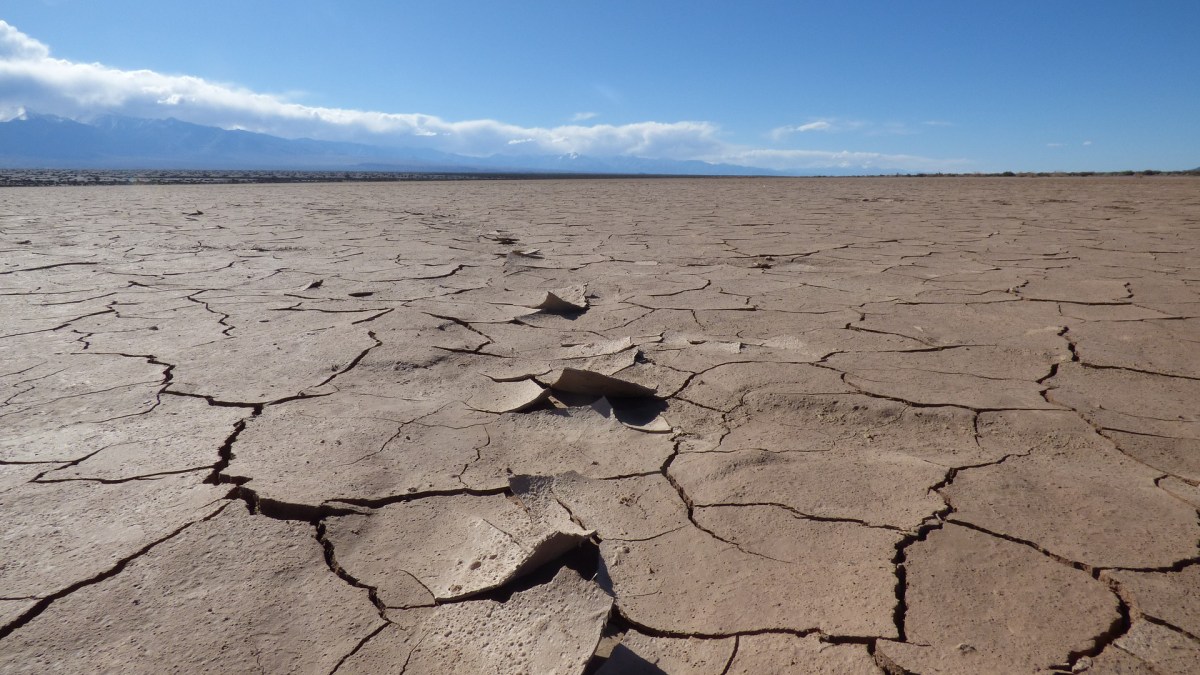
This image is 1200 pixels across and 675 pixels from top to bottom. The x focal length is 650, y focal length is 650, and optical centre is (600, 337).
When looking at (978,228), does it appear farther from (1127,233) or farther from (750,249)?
(750,249)

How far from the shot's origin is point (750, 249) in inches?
160

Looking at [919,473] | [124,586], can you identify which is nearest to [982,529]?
[919,473]

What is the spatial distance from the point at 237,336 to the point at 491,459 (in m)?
1.28

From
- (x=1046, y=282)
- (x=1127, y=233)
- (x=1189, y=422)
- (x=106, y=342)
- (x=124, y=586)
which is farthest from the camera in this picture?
(x=1127, y=233)

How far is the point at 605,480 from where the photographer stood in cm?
122

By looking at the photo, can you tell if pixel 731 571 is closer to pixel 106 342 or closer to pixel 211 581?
pixel 211 581

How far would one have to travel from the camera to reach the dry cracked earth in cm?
82

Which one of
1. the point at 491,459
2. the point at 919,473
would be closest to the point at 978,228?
the point at 919,473

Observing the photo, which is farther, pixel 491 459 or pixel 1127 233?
pixel 1127 233

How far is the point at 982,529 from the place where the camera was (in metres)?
1.03

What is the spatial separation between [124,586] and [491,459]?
602 millimetres

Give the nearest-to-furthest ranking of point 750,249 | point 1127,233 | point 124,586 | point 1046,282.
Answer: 1. point 124,586
2. point 1046,282
3. point 750,249
4. point 1127,233

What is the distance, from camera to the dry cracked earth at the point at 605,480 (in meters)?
0.82

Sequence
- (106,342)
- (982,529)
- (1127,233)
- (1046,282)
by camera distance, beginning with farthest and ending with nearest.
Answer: (1127,233), (1046,282), (106,342), (982,529)
